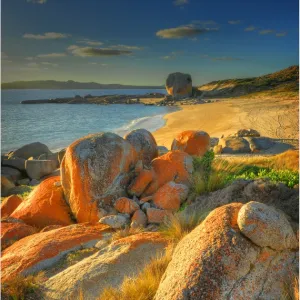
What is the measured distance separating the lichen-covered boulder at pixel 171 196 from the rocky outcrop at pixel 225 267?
3.48 metres

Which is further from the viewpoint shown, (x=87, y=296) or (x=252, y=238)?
(x=87, y=296)

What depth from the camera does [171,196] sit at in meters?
8.09

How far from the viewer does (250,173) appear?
938 cm

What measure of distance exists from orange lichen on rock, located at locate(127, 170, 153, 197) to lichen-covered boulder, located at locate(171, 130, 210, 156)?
4733 mm

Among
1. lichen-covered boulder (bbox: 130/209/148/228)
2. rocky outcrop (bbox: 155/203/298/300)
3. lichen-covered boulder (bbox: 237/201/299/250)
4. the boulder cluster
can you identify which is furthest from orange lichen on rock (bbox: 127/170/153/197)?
lichen-covered boulder (bbox: 237/201/299/250)

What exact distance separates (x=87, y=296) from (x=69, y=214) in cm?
425

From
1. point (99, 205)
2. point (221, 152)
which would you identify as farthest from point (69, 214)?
point (221, 152)

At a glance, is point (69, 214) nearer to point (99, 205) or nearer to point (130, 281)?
point (99, 205)

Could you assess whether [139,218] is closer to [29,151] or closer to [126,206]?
[126,206]

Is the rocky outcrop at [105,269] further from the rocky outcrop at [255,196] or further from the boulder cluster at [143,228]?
the rocky outcrop at [255,196]

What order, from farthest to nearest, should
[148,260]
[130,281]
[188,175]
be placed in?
[188,175] → [148,260] → [130,281]

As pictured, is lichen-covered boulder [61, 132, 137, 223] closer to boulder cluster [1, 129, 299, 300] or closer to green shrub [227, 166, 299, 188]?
boulder cluster [1, 129, 299, 300]

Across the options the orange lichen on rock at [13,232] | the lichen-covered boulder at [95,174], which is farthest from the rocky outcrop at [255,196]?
the orange lichen on rock at [13,232]

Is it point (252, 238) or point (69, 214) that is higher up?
point (252, 238)
